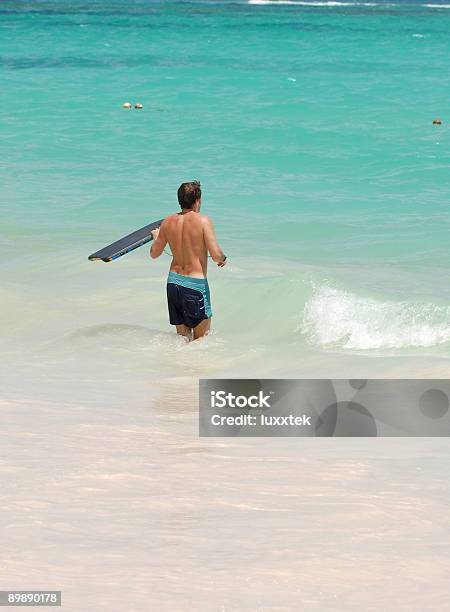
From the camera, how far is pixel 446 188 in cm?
1866

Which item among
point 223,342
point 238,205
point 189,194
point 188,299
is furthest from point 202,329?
point 238,205

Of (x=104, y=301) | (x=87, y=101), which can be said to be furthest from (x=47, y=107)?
(x=104, y=301)

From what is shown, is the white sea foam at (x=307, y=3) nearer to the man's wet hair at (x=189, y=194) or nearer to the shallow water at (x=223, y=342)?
the shallow water at (x=223, y=342)

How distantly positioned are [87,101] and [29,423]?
23.3m

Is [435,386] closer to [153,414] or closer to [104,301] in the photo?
[153,414]

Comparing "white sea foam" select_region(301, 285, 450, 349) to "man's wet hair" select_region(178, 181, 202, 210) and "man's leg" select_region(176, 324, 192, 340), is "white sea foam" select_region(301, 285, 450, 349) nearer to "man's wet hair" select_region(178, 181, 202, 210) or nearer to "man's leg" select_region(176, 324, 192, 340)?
"man's leg" select_region(176, 324, 192, 340)

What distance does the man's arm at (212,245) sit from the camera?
8344mm

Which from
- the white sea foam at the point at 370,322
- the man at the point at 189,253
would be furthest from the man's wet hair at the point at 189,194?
the white sea foam at the point at 370,322

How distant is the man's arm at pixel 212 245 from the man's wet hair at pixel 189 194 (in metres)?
0.16

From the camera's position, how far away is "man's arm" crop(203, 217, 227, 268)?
328 inches

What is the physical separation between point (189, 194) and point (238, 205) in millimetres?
9000

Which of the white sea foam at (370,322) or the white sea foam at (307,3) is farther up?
the white sea foam at (370,322)

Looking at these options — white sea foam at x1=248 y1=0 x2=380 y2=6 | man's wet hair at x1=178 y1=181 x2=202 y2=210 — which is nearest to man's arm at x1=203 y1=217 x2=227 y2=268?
man's wet hair at x1=178 y1=181 x2=202 y2=210

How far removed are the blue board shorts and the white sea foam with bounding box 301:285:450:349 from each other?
158 centimetres
